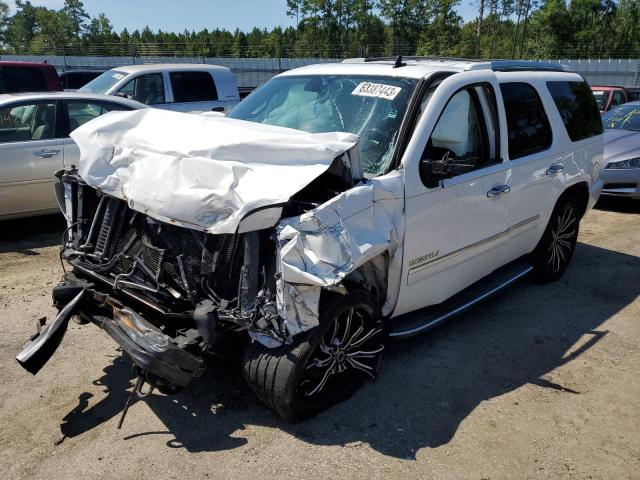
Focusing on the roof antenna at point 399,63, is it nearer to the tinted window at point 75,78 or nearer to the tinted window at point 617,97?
the tinted window at point 617,97

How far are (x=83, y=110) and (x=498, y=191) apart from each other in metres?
5.20

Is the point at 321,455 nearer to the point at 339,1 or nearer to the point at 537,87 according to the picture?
the point at 537,87

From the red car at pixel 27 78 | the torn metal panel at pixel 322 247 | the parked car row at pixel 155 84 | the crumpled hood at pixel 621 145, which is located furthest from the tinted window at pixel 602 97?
the torn metal panel at pixel 322 247

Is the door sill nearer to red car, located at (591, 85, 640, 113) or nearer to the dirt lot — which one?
the dirt lot

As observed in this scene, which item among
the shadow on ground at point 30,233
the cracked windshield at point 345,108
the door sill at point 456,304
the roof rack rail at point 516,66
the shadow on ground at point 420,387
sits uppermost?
the roof rack rail at point 516,66

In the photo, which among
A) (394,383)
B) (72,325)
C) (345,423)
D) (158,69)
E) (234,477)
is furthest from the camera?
(158,69)

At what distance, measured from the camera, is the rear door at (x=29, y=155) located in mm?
6438

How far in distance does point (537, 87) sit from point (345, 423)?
136 inches

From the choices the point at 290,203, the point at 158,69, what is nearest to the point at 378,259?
the point at 290,203

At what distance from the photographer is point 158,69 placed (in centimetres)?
1086

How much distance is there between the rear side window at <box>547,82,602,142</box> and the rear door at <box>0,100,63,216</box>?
5473 mm

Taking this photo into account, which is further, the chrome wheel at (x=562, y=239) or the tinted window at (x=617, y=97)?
the tinted window at (x=617, y=97)

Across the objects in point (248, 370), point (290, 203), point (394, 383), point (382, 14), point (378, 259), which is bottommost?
point (394, 383)

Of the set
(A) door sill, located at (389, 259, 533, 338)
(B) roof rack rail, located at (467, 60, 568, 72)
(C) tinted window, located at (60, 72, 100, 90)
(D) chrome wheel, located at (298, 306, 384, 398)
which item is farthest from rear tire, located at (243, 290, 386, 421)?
(C) tinted window, located at (60, 72, 100, 90)
